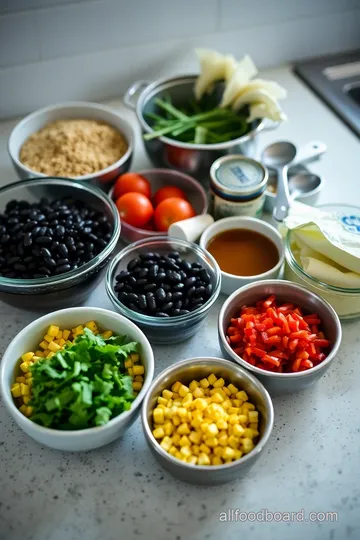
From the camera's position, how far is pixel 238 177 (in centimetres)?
136

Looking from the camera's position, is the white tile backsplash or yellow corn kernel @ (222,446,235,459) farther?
the white tile backsplash

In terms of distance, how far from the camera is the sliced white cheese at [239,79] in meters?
1.49

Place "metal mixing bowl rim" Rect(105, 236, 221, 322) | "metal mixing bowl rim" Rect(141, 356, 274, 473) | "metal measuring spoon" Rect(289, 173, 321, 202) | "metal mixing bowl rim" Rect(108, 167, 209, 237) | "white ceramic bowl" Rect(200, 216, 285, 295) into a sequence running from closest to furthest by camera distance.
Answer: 1. "metal mixing bowl rim" Rect(141, 356, 274, 473)
2. "metal mixing bowl rim" Rect(105, 236, 221, 322)
3. "white ceramic bowl" Rect(200, 216, 285, 295)
4. "metal mixing bowl rim" Rect(108, 167, 209, 237)
5. "metal measuring spoon" Rect(289, 173, 321, 202)

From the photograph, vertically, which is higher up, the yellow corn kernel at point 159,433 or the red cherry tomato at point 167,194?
the red cherry tomato at point 167,194

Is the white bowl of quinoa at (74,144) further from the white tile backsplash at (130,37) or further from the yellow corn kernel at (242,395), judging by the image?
the yellow corn kernel at (242,395)

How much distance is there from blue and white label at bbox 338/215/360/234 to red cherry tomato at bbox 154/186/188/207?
403mm

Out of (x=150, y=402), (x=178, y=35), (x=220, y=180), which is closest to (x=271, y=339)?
(x=150, y=402)

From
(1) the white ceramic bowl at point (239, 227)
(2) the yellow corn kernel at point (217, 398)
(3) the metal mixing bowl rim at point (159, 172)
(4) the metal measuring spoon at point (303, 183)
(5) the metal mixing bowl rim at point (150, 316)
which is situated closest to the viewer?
(2) the yellow corn kernel at point (217, 398)

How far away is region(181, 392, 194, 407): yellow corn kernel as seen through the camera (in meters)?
1.04

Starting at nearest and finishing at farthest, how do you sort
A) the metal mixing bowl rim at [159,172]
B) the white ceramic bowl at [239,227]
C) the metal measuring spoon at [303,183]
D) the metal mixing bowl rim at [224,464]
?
the metal mixing bowl rim at [224,464]
the white ceramic bowl at [239,227]
the metal mixing bowl rim at [159,172]
the metal measuring spoon at [303,183]

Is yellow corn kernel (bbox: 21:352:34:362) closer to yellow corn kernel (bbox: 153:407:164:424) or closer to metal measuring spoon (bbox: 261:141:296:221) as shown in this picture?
yellow corn kernel (bbox: 153:407:164:424)

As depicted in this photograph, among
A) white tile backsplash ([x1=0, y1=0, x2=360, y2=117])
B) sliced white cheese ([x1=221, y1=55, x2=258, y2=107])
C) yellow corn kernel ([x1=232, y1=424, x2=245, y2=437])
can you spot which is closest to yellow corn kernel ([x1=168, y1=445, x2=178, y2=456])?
yellow corn kernel ([x1=232, y1=424, x2=245, y2=437])

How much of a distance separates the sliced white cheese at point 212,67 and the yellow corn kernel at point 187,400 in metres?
0.89

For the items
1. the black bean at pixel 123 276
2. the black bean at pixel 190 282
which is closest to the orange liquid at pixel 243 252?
the black bean at pixel 190 282
